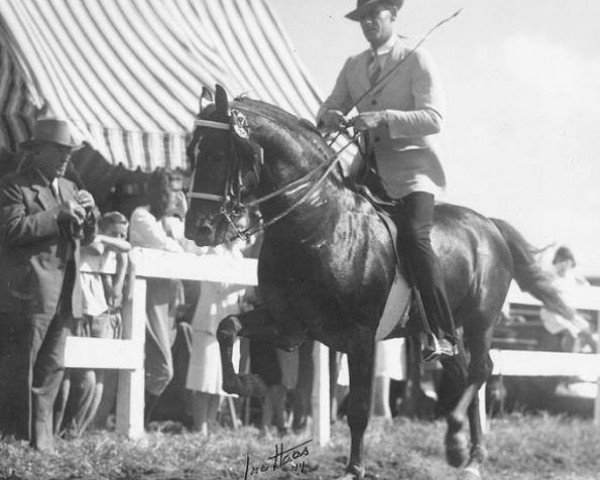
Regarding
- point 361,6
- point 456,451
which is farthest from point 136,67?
point 456,451

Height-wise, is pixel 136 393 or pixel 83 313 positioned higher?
pixel 83 313

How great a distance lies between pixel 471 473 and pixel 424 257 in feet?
6.34

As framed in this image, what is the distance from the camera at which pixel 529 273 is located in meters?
10.1

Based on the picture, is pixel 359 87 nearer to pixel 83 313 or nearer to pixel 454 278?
pixel 454 278

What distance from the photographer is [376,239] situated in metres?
7.62

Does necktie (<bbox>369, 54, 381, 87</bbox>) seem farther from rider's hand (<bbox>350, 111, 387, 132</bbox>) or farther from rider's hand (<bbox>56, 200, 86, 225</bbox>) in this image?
rider's hand (<bbox>56, 200, 86, 225</bbox>)

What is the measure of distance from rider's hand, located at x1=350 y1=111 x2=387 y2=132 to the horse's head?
0.87m

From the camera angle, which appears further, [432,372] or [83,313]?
[432,372]

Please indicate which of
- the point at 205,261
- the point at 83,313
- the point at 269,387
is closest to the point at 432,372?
the point at 269,387

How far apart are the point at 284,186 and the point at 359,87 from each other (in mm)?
1388

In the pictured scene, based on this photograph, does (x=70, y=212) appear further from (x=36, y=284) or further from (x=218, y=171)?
(x=218, y=171)

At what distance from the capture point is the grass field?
7785 millimetres

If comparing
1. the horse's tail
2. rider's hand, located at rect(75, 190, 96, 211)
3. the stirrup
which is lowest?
the stirrup

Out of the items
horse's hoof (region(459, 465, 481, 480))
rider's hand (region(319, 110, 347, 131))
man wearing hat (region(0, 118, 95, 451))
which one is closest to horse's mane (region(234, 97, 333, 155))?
rider's hand (region(319, 110, 347, 131))
